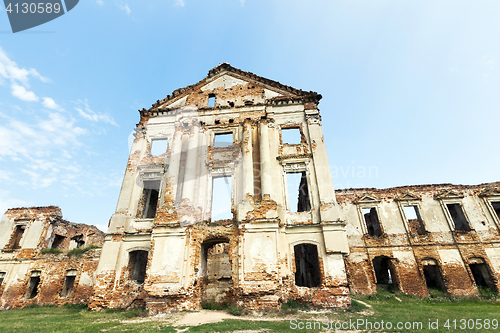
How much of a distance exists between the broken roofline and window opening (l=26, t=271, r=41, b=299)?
12452mm

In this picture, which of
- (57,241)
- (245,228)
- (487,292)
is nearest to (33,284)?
(57,241)

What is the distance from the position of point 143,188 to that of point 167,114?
5086 mm

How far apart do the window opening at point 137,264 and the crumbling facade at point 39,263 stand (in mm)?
4004

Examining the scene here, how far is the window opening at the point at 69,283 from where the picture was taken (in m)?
15.2

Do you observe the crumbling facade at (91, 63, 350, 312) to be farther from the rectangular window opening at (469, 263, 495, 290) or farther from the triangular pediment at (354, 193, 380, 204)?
the rectangular window opening at (469, 263, 495, 290)

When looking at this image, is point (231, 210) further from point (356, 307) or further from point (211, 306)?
point (356, 307)

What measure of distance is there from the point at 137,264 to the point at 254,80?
41.9 feet

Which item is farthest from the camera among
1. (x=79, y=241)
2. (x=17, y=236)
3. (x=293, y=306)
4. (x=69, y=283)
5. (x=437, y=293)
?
(x=79, y=241)

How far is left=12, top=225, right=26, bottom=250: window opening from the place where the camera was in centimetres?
1713

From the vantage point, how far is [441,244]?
50.1 feet

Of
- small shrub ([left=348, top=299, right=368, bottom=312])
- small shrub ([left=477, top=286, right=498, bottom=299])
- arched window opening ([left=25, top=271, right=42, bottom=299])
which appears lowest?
small shrub ([left=348, top=299, right=368, bottom=312])

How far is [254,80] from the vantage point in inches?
632

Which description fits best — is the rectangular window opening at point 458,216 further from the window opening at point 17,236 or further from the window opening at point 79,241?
the window opening at point 17,236

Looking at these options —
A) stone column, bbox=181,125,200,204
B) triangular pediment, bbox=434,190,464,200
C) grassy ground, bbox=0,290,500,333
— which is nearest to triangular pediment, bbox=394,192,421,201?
triangular pediment, bbox=434,190,464,200
